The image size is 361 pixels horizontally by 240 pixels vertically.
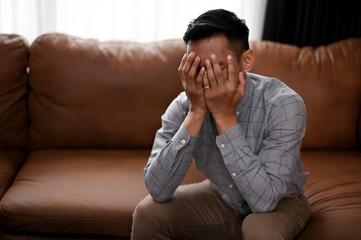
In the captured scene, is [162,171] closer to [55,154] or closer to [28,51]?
[55,154]

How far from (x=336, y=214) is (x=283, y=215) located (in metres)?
0.30

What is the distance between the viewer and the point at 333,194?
1837 millimetres

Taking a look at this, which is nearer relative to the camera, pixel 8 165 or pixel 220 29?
pixel 220 29

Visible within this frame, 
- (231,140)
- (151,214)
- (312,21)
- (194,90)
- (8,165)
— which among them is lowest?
(8,165)

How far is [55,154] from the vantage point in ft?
7.44

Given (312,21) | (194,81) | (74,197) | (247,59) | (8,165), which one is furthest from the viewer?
(312,21)

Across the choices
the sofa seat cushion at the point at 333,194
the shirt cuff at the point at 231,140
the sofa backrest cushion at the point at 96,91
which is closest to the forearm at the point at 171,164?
the shirt cuff at the point at 231,140

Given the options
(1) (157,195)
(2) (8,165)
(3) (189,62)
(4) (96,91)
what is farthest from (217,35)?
(2) (8,165)

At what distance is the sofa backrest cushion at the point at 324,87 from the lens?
7.49 feet

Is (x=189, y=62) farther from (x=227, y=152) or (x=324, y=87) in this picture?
(x=324, y=87)

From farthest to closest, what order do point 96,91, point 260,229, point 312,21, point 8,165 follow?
point 312,21 → point 96,91 → point 8,165 → point 260,229

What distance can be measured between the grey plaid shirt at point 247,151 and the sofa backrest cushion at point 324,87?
648 mm

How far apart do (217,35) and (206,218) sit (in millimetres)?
641

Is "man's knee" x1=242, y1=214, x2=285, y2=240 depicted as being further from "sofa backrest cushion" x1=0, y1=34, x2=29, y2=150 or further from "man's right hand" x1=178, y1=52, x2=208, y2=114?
"sofa backrest cushion" x1=0, y1=34, x2=29, y2=150
